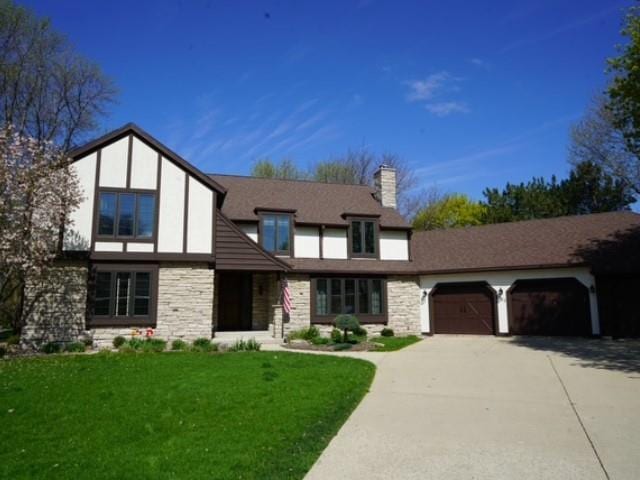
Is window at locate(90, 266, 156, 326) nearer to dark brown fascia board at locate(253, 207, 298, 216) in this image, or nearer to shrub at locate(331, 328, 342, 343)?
Answer: dark brown fascia board at locate(253, 207, 298, 216)

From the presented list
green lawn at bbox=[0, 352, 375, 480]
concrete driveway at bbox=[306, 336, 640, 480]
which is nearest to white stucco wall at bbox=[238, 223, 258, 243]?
green lawn at bbox=[0, 352, 375, 480]

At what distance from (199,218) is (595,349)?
1344 cm

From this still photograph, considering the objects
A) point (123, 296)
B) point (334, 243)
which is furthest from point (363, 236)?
point (123, 296)

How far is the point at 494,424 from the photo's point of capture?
6.36 m

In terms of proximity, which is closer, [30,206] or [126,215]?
[30,206]

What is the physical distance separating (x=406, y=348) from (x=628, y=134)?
9151 millimetres

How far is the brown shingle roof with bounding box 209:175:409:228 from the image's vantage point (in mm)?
20531

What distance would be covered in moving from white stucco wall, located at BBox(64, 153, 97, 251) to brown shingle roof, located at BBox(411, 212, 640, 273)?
43.9ft

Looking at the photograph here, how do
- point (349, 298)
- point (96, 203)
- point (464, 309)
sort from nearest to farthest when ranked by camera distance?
1. point (96, 203)
2. point (349, 298)
3. point (464, 309)

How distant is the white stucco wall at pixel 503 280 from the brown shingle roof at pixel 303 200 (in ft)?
9.76

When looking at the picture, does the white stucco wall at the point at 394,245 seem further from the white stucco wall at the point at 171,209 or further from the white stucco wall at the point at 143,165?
the white stucco wall at the point at 143,165

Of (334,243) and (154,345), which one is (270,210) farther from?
(154,345)

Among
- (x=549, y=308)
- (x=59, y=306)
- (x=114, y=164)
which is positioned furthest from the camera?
(x=549, y=308)

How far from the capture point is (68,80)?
2533 cm
